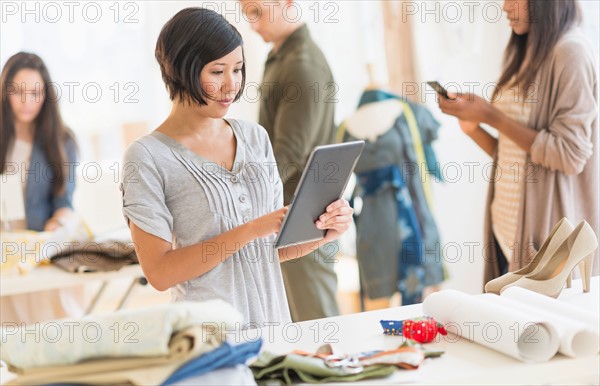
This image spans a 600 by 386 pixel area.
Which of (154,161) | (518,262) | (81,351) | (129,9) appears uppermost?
(129,9)

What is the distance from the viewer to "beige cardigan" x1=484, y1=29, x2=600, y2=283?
2.68m

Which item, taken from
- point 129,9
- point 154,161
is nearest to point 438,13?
point 129,9

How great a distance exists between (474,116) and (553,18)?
1.37 ft

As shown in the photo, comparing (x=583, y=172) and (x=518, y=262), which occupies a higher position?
(x=583, y=172)

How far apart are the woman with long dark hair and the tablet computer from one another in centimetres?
115

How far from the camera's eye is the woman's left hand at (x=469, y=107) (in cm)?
285

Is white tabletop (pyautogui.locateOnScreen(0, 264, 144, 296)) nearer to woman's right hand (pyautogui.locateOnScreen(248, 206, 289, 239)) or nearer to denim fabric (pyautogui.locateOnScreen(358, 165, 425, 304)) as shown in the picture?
woman's right hand (pyautogui.locateOnScreen(248, 206, 289, 239))

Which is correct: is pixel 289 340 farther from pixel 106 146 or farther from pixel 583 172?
pixel 106 146

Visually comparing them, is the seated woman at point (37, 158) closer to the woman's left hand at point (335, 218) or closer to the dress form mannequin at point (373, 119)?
the dress form mannequin at point (373, 119)

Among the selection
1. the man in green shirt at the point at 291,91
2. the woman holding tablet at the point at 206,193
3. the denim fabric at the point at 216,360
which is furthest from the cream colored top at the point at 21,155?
the denim fabric at the point at 216,360

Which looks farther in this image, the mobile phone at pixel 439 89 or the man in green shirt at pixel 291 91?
the man in green shirt at pixel 291 91

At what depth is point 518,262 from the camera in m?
2.75

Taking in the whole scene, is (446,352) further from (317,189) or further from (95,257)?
(95,257)

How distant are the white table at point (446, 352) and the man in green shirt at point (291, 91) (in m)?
1.50
